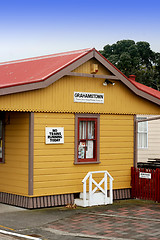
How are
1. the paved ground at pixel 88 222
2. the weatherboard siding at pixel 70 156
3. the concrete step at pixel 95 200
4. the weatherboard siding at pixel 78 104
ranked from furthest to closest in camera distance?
1. the concrete step at pixel 95 200
2. the weatherboard siding at pixel 70 156
3. the weatherboard siding at pixel 78 104
4. the paved ground at pixel 88 222

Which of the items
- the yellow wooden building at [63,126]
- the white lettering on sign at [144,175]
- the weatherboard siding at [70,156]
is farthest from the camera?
the white lettering on sign at [144,175]

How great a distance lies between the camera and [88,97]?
16500 mm

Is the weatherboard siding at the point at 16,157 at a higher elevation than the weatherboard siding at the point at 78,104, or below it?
below

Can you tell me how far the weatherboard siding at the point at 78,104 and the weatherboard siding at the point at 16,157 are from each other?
63cm

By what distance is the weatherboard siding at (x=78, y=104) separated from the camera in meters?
14.8

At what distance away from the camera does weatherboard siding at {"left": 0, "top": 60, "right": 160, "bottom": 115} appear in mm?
14812

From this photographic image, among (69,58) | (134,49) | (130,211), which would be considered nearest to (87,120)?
(69,58)

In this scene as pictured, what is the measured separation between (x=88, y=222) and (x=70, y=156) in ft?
10.5

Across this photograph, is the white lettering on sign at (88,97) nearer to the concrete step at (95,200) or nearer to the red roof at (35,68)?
the red roof at (35,68)

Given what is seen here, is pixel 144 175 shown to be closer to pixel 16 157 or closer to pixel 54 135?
pixel 54 135

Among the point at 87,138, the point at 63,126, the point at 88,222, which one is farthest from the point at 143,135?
the point at 88,222

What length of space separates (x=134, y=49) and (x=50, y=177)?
3812cm

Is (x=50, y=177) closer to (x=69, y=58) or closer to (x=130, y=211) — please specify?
(x=130, y=211)

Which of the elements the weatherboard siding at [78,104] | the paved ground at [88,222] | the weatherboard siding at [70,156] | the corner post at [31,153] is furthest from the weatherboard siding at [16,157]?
the paved ground at [88,222]
